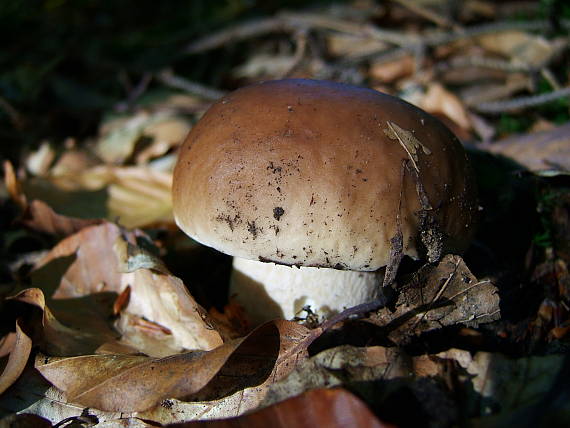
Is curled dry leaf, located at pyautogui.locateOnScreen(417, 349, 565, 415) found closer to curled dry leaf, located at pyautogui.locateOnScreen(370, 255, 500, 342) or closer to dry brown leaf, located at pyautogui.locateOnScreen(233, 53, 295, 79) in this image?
curled dry leaf, located at pyautogui.locateOnScreen(370, 255, 500, 342)

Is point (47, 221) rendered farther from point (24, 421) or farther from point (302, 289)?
point (302, 289)

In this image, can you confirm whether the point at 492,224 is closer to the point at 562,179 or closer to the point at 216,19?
the point at 562,179

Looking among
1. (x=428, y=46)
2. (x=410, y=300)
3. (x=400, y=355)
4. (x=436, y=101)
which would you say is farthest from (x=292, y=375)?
(x=428, y=46)

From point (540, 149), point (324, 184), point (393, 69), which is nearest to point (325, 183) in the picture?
point (324, 184)

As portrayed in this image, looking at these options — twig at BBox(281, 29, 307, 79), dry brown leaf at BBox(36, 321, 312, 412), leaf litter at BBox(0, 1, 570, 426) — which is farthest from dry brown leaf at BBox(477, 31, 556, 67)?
dry brown leaf at BBox(36, 321, 312, 412)

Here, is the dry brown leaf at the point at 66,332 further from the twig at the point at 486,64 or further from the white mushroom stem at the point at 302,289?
the twig at the point at 486,64
